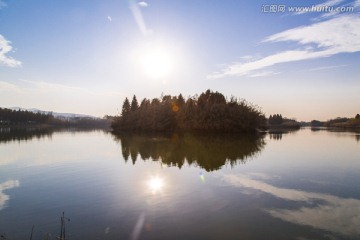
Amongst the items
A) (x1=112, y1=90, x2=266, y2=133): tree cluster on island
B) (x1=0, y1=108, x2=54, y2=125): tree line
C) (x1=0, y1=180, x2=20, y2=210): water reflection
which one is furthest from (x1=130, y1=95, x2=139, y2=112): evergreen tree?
(x1=0, y1=108, x2=54, y2=125): tree line

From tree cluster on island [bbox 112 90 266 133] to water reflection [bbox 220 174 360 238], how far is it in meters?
51.9

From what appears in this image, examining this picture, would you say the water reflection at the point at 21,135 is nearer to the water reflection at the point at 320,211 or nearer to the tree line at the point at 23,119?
the water reflection at the point at 320,211

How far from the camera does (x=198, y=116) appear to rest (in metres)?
68.6

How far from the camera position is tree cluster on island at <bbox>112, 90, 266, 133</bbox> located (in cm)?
6506

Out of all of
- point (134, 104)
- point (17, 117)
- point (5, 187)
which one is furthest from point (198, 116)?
point (17, 117)

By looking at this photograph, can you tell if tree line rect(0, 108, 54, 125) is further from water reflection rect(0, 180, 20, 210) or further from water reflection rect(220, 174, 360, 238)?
water reflection rect(220, 174, 360, 238)

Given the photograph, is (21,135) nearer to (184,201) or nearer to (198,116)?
(198,116)

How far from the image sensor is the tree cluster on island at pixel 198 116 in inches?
2562

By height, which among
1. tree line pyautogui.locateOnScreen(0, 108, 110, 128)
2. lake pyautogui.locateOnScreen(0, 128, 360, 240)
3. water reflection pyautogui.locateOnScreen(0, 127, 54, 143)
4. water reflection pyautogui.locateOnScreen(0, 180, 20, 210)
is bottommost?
water reflection pyautogui.locateOnScreen(0, 127, 54, 143)

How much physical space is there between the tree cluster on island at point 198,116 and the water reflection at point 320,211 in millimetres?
51948

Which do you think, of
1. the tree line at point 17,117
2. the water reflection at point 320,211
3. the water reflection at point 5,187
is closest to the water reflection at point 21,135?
the water reflection at point 5,187

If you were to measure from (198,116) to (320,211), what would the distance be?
58730 mm

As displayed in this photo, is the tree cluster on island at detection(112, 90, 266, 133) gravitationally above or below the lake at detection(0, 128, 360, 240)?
above

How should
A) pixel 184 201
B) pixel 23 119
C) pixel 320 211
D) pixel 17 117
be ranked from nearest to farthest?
pixel 320 211
pixel 184 201
pixel 17 117
pixel 23 119
